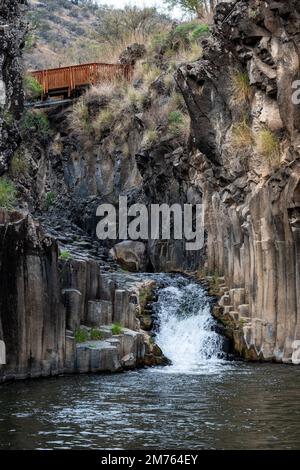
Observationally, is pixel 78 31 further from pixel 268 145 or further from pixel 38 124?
pixel 268 145

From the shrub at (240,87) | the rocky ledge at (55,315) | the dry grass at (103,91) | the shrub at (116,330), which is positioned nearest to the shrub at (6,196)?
the rocky ledge at (55,315)

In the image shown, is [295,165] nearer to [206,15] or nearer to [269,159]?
[269,159]

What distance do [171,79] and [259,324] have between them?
2178 cm

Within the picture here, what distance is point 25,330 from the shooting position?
2031 centimetres

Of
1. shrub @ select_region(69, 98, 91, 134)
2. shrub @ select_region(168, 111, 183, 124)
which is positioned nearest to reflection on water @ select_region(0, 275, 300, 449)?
shrub @ select_region(168, 111, 183, 124)

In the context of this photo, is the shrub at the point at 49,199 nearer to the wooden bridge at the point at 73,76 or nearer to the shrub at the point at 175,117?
the wooden bridge at the point at 73,76

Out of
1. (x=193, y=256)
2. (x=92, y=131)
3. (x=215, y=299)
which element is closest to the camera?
(x=215, y=299)

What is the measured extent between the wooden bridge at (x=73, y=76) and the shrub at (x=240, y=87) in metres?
23.5

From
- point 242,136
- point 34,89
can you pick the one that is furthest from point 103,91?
point 242,136

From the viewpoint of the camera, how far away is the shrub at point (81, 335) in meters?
22.8

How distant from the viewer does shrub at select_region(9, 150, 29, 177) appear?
3047 centimetres

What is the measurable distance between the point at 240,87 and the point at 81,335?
1239cm

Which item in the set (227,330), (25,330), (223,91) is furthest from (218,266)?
(25,330)
